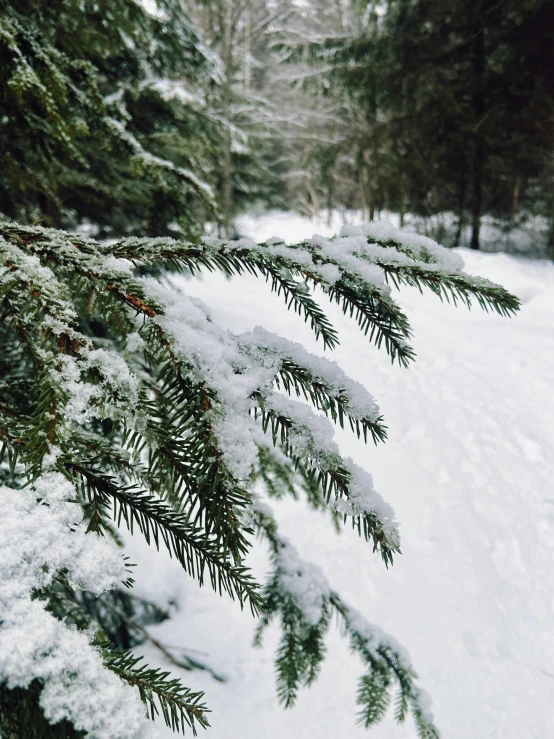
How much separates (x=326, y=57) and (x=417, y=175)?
10.5 feet

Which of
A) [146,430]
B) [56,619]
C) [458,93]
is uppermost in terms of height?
[458,93]

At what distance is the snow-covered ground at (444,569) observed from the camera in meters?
2.80

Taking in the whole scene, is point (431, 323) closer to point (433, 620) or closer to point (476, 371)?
point (476, 371)

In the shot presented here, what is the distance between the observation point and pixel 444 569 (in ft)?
11.5

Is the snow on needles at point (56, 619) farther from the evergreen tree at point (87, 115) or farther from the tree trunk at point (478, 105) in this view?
the tree trunk at point (478, 105)

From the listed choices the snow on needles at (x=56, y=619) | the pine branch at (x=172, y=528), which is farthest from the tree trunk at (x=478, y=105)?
the snow on needles at (x=56, y=619)

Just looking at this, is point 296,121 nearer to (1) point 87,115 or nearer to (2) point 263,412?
(1) point 87,115

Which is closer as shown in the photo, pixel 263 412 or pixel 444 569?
pixel 263 412

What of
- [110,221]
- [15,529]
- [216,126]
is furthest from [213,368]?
[216,126]

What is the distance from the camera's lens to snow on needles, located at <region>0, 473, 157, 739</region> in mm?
504

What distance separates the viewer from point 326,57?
9.40 meters

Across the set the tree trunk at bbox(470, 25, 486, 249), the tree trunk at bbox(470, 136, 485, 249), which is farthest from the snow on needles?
the tree trunk at bbox(470, 136, 485, 249)

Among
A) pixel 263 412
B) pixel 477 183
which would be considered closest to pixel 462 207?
pixel 477 183

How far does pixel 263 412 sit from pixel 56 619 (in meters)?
0.41
